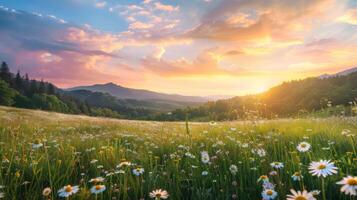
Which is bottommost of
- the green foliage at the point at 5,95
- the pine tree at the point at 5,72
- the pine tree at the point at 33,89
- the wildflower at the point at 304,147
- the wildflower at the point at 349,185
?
the wildflower at the point at 304,147

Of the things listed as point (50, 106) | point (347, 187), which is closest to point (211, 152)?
point (347, 187)

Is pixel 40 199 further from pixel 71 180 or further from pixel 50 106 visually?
pixel 50 106

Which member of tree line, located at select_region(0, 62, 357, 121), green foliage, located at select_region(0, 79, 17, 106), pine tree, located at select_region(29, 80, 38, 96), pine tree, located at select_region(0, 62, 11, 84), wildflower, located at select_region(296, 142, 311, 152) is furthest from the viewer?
pine tree, located at select_region(29, 80, 38, 96)

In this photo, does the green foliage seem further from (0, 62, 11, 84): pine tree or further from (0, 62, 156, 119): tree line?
(0, 62, 11, 84): pine tree

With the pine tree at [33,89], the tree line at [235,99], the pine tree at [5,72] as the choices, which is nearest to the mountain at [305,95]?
the tree line at [235,99]

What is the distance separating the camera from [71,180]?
380 centimetres

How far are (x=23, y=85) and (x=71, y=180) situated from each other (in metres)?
129

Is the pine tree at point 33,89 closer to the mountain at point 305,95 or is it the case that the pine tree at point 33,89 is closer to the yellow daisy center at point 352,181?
the mountain at point 305,95

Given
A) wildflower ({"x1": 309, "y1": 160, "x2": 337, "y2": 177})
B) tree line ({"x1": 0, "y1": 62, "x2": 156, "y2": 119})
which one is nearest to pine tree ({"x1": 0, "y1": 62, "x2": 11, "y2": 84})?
tree line ({"x1": 0, "y1": 62, "x2": 156, "y2": 119})

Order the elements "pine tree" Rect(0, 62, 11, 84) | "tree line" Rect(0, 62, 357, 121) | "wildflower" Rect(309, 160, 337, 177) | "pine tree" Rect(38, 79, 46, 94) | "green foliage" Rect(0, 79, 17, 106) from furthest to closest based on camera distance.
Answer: "pine tree" Rect(38, 79, 46, 94)
"pine tree" Rect(0, 62, 11, 84)
"green foliage" Rect(0, 79, 17, 106)
"tree line" Rect(0, 62, 357, 121)
"wildflower" Rect(309, 160, 337, 177)

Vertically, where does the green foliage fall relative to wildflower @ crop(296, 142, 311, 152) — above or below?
above

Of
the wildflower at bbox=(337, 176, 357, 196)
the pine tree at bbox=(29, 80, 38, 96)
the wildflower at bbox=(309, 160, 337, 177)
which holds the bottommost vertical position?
the wildflower at bbox=(337, 176, 357, 196)

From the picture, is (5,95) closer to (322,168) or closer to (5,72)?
(5,72)

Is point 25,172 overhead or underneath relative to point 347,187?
underneath
